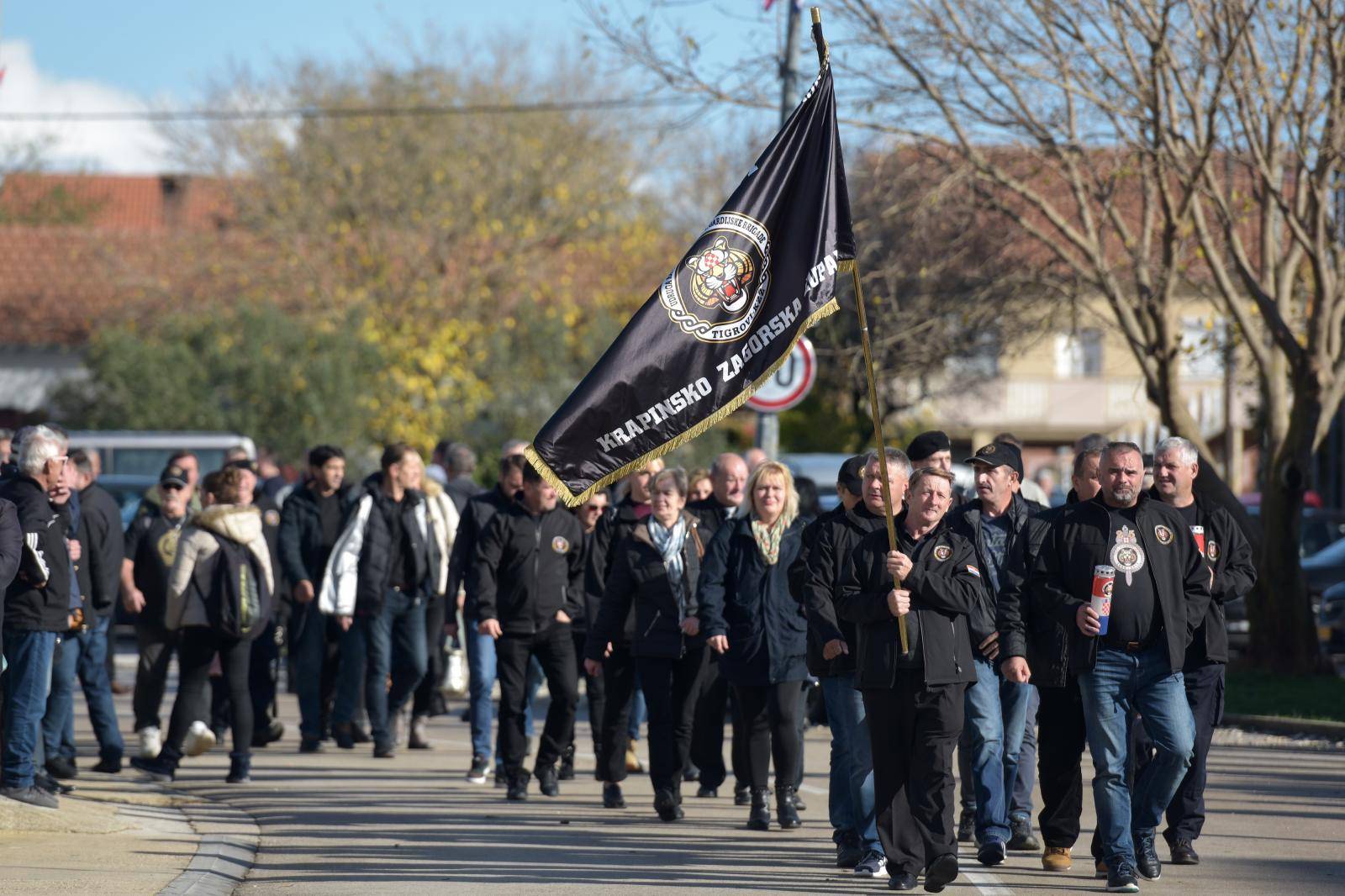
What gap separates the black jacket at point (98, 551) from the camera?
1128 cm

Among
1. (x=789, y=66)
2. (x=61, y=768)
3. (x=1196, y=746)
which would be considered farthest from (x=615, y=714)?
(x=789, y=66)

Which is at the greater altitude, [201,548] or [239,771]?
[201,548]

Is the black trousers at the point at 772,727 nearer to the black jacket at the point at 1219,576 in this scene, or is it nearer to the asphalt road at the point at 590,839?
the asphalt road at the point at 590,839

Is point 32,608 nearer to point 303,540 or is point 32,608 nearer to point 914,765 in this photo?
point 303,540

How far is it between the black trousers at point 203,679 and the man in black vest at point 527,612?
1.56 m

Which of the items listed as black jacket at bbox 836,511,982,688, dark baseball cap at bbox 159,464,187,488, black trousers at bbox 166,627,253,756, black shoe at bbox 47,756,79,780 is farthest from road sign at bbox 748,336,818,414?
black jacket at bbox 836,511,982,688

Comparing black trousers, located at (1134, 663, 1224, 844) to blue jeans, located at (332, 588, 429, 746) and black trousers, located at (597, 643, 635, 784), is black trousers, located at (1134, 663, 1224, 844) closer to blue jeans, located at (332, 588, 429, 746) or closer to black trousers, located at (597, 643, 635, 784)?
black trousers, located at (597, 643, 635, 784)

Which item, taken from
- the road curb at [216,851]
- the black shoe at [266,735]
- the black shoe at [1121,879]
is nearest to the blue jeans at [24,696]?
the road curb at [216,851]

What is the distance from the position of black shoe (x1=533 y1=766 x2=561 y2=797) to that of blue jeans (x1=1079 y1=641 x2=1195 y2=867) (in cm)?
378

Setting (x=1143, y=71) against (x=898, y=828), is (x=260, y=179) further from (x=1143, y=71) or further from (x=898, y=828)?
(x=898, y=828)

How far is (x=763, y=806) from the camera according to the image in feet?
33.2

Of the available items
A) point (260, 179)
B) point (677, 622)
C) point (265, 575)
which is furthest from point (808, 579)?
point (260, 179)

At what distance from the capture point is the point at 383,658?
43.8 ft

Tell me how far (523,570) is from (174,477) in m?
3.25
